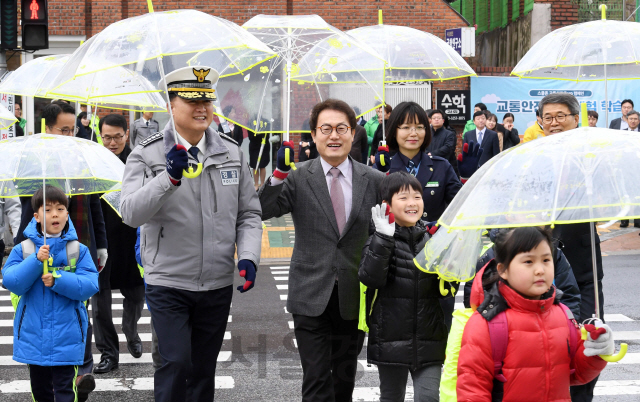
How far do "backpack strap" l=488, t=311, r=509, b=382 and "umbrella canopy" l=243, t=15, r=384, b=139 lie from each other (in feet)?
9.61

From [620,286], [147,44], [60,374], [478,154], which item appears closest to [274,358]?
[60,374]

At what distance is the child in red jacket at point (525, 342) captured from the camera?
3535 millimetres

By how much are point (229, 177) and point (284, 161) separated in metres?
0.36

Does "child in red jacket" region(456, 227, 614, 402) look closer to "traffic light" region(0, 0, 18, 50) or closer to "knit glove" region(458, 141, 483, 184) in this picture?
"traffic light" region(0, 0, 18, 50)

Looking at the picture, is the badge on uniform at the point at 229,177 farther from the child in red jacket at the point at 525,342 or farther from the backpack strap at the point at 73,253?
the child in red jacket at the point at 525,342

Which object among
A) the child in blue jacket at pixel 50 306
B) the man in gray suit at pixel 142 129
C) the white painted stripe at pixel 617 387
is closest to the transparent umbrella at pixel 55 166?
the child in blue jacket at pixel 50 306

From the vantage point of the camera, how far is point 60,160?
5.68 m

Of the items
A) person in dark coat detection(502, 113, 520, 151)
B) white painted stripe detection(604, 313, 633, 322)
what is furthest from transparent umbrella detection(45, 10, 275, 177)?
person in dark coat detection(502, 113, 520, 151)

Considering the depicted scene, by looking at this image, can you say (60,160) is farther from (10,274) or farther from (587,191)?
(587,191)

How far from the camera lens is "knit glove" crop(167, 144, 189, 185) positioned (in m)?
4.20

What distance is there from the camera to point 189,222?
4566 mm

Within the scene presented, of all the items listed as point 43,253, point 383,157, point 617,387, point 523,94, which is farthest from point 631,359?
point 523,94

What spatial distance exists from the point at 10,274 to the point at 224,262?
159 centimetres

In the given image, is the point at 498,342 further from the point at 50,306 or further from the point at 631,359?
the point at 631,359
